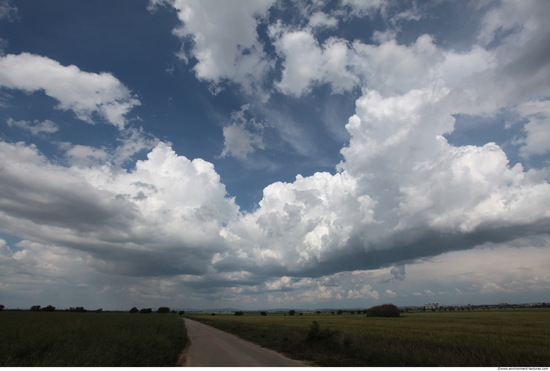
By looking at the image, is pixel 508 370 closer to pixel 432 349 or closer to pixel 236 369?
pixel 432 349

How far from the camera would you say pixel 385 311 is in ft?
284

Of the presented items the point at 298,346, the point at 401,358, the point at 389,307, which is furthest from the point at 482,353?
the point at 389,307

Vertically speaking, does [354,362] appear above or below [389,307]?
below

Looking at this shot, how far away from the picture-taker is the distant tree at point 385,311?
84.9 m

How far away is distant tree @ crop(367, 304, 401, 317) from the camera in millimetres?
84938

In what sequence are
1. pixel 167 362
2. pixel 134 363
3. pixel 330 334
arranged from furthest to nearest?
pixel 330 334 → pixel 167 362 → pixel 134 363

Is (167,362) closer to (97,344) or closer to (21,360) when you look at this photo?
(97,344)

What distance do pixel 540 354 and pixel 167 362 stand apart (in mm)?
20671

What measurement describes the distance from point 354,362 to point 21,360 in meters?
16.8

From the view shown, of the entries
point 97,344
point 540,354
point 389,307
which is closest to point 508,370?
point 540,354

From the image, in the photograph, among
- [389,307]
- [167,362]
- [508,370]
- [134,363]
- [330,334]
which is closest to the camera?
[508,370]

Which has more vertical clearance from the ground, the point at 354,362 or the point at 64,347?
the point at 64,347

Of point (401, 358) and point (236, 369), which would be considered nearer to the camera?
point (236, 369)

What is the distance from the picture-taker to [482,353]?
58.9ft
